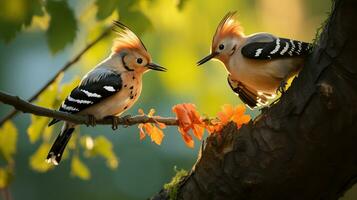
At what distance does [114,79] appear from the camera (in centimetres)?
425

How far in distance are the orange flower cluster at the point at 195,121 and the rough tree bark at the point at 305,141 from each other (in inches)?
4.8

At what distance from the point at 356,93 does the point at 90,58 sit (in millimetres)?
1948

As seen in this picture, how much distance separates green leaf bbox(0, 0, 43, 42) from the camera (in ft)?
9.08

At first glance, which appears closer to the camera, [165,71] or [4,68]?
[165,71]

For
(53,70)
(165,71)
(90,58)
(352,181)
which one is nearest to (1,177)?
(90,58)

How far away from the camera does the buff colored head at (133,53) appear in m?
4.11

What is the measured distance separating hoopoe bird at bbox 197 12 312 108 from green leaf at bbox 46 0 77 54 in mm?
1000

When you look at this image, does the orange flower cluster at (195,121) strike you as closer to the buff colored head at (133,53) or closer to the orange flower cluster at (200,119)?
the orange flower cluster at (200,119)

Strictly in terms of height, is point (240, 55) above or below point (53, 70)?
above

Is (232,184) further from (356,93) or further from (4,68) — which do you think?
(4,68)

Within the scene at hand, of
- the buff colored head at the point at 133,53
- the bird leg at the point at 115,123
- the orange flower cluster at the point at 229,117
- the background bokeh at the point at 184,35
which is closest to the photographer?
the orange flower cluster at the point at 229,117

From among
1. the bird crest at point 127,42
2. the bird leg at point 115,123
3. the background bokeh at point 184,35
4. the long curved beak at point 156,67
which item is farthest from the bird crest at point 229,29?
the bird leg at point 115,123

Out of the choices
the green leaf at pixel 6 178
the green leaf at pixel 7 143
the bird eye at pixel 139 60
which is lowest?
the green leaf at pixel 6 178

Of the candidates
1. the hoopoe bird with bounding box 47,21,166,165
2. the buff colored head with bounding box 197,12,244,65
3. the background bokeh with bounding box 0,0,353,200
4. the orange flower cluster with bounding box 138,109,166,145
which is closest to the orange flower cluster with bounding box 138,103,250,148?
the orange flower cluster with bounding box 138,109,166,145
